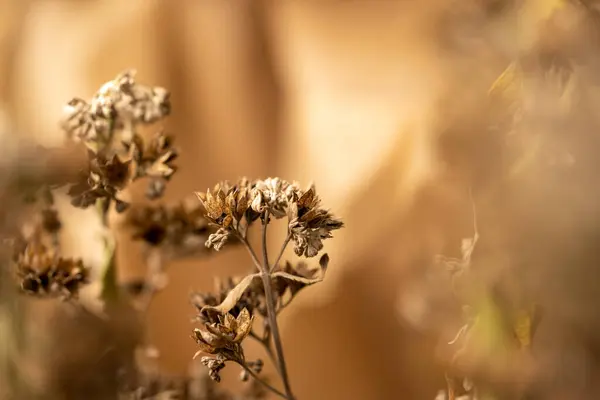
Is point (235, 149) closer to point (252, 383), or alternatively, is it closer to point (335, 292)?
point (335, 292)

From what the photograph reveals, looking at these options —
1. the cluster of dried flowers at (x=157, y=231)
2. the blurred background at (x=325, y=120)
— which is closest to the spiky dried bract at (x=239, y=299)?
the cluster of dried flowers at (x=157, y=231)

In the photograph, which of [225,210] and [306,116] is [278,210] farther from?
[306,116]

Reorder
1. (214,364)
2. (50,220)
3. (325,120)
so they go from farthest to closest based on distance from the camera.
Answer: (325,120), (50,220), (214,364)

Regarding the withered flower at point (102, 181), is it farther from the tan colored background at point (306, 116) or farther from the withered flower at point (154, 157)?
the tan colored background at point (306, 116)

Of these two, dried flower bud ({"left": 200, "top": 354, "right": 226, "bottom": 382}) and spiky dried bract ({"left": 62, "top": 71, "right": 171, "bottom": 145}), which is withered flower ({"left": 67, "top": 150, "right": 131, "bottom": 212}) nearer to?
spiky dried bract ({"left": 62, "top": 71, "right": 171, "bottom": 145})

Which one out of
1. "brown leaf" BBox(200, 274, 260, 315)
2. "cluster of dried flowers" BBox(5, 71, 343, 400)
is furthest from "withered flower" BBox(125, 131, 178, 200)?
"brown leaf" BBox(200, 274, 260, 315)

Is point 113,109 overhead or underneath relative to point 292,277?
overhead

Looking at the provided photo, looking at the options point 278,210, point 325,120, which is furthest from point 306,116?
point 278,210

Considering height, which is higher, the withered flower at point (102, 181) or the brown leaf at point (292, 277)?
the withered flower at point (102, 181)
